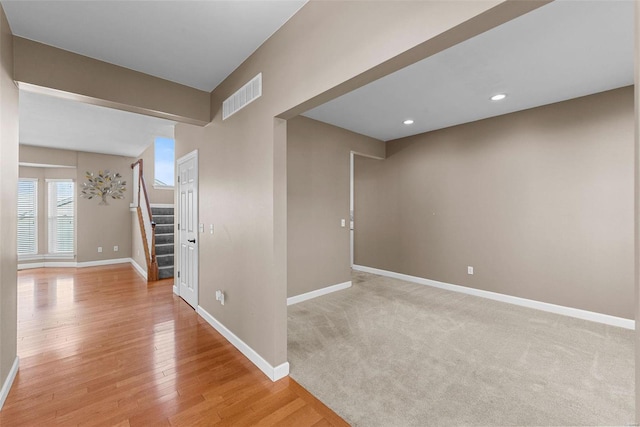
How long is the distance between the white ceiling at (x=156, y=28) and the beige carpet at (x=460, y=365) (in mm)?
2852

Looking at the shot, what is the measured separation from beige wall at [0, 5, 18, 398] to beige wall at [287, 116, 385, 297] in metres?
2.67

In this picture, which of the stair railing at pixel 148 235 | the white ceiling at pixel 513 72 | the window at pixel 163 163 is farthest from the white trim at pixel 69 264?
the white ceiling at pixel 513 72

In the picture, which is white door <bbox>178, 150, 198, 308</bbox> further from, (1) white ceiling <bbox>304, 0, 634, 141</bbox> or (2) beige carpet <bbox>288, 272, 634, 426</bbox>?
(1) white ceiling <bbox>304, 0, 634, 141</bbox>

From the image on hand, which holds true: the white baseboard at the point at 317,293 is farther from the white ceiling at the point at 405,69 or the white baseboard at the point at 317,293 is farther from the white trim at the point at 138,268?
the white trim at the point at 138,268

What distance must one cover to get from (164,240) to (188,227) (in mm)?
2243

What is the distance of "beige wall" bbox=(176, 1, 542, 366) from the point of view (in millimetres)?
1288

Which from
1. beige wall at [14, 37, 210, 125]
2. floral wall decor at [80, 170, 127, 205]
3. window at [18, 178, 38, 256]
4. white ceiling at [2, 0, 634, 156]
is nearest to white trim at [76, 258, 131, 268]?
window at [18, 178, 38, 256]

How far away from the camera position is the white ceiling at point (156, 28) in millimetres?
1924

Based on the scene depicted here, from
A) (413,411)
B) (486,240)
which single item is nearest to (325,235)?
(486,240)

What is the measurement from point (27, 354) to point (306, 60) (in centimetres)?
366

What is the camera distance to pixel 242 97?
2.60 m

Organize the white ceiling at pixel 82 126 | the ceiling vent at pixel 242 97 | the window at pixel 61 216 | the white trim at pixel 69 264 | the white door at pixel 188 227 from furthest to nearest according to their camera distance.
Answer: the window at pixel 61 216 < the white trim at pixel 69 264 < the white ceiling at pixel 82 126 < the white door at pixel 188 227 < the ceiling vent at pixel 242 97

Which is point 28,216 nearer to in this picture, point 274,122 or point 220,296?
point 220,296

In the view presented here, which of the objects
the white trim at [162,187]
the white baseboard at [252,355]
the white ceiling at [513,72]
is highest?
the white ceiling at [513,72]
